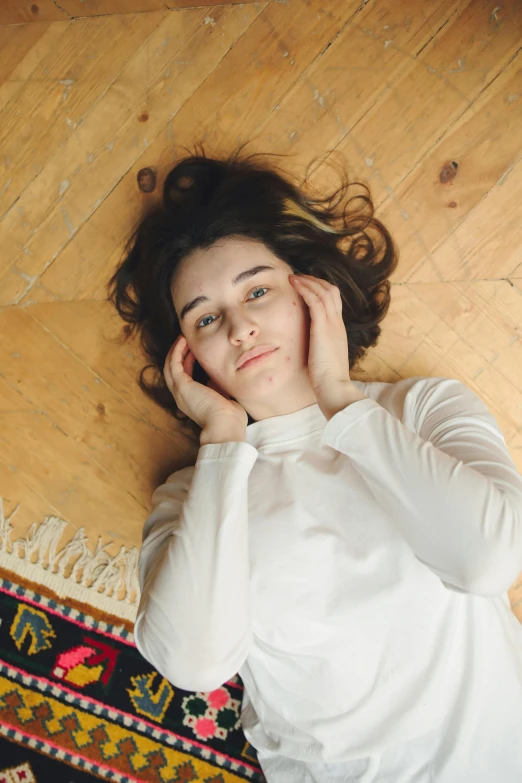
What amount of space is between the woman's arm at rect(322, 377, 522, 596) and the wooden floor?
399 mm

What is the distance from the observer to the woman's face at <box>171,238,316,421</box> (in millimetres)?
1134

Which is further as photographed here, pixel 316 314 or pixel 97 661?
pixel 97 661

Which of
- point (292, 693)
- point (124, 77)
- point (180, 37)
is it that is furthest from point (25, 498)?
point (180, 37)

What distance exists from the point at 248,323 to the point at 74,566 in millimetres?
809

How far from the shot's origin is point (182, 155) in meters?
1.41

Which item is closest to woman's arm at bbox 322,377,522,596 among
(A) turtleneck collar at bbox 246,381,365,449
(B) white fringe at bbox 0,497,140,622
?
(A) turtleneck collar at bbox 246,381,365,449

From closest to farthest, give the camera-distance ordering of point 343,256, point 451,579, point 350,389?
point 451,579
point 350,389
point 343,256

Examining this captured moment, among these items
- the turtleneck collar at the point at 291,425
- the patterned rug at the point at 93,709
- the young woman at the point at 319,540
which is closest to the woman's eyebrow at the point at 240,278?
the young woman at the point at 319,540

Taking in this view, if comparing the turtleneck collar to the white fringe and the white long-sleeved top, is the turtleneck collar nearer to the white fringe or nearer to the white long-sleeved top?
the white long-sleeved top

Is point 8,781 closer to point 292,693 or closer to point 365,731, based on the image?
point 292,693

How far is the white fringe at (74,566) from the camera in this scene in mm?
1479

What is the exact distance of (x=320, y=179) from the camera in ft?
4.56

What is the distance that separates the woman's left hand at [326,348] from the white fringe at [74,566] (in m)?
0.69

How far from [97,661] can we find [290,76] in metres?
1.47
